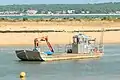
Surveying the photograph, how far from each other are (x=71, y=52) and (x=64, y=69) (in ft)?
21.1

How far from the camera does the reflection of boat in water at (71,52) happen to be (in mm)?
40044

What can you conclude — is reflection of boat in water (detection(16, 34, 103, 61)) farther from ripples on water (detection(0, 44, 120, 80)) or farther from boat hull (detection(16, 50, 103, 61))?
ripples on water (detection(0, 44, 120, 80))

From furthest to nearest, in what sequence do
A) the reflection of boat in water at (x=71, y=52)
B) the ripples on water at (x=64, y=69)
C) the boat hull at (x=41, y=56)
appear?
the reflection of boat in water at (x=71, y=52), the boat hull at (x=41, y=56), the ripples on water at (x=64, y=69)

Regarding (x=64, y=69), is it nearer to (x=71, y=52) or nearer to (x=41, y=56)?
(x=41, y=56)

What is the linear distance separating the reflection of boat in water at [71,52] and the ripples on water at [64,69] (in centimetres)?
45

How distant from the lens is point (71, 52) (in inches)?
1676

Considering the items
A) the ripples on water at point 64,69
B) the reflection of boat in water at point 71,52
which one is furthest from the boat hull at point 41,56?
the ripples on water at point 64,69

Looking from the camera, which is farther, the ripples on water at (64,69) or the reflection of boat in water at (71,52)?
the reflection of boat in water at (71,52)

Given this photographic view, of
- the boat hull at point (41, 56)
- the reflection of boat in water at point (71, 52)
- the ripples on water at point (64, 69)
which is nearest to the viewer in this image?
the ripples on water at point (64, 69)

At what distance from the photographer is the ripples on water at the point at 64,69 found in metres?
32.8

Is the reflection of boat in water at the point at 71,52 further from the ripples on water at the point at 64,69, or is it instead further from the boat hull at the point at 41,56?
the ripples on water at the point at 64,69

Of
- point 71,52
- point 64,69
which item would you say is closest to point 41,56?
point 71,52

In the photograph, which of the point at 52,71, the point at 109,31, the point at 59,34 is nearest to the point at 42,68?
the point at 52,71

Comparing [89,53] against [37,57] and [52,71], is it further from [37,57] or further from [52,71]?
[52,71]
